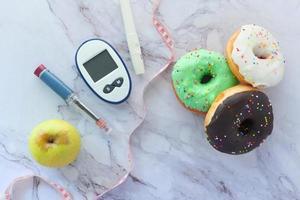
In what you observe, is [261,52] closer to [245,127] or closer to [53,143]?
[245,127]

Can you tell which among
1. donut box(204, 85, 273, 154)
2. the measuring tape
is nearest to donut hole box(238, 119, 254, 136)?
donut box(204, 85, 273, 154)

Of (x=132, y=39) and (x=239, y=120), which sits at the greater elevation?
(x=132, y=39)

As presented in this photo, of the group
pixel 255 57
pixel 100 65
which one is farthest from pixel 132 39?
pixel 255 57

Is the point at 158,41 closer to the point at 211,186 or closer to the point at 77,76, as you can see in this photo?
the point at 77,76

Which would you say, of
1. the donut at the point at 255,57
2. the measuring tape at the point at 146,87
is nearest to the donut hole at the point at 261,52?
the donut at the point at 255,57

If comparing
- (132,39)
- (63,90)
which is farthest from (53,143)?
(132,39)

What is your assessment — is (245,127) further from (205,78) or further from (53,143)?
(53,143)

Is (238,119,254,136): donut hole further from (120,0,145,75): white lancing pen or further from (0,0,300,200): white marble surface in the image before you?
(120,0,145,75): white lancing pen
